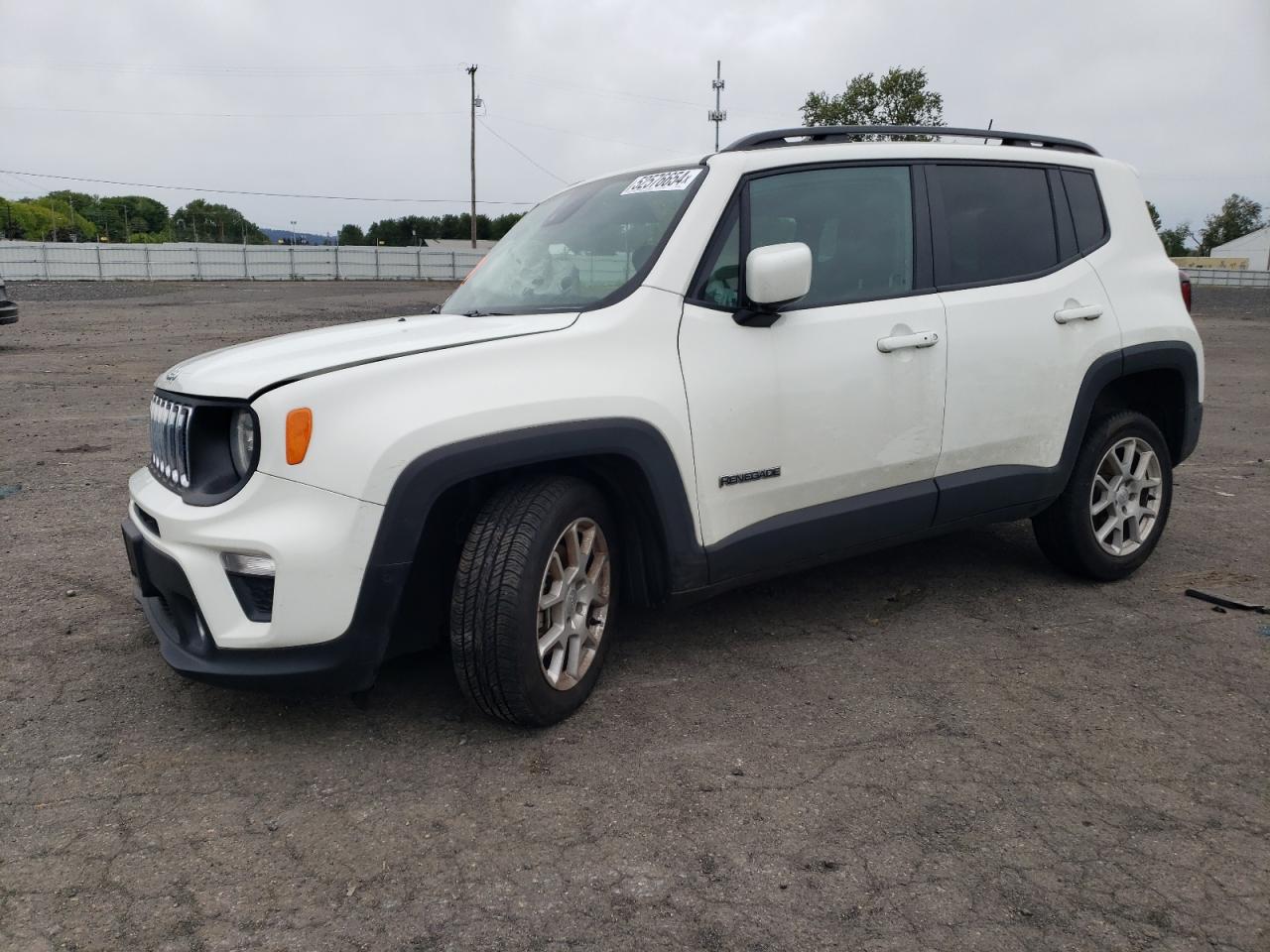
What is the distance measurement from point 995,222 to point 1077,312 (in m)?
0.51

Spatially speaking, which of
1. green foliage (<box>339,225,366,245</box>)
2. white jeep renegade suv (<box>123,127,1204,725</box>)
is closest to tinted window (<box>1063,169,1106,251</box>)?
white jeep renegade suv (<box>123,127,1204,725</box>)

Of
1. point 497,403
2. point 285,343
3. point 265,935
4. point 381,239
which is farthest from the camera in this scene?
point 381,239

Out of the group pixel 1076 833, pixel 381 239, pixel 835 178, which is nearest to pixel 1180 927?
pixel 1076 833

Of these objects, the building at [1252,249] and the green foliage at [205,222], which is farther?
the green foliage at [205,222]

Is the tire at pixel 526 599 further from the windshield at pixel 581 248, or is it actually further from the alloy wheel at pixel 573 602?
the windshield at pixel 581 248

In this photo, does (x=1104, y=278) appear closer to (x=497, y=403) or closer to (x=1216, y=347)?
(x=497, y=403)

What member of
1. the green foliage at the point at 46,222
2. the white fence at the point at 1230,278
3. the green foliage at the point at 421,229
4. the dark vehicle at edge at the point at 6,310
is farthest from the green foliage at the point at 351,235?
the dark vehicle at edge at the point at 6,310

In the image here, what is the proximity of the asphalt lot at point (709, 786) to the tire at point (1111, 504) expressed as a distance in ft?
0.51

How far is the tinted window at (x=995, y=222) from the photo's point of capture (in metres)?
4.05

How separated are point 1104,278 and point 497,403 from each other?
292cm

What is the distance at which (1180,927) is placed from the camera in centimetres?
225

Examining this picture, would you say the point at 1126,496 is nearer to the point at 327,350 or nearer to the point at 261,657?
the point at 327,350

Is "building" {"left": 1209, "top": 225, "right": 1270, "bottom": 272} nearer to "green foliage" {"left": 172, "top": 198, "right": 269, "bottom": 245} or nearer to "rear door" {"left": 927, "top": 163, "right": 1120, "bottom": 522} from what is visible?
"rear door" {"left": 927, "top": 163, "right": 1120, "bottom": 522}

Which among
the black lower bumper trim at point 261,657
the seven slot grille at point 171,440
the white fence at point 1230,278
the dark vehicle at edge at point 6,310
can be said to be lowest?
the black lower bumper trim at point 261,657
